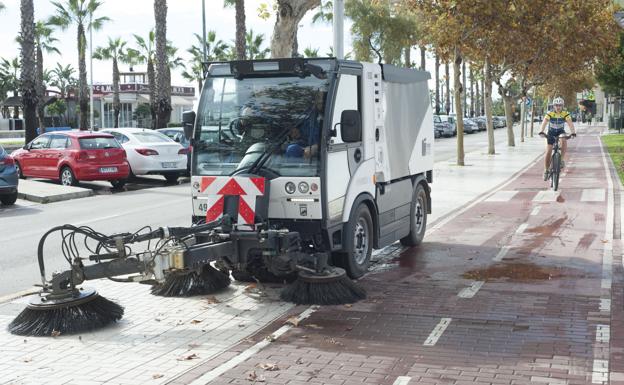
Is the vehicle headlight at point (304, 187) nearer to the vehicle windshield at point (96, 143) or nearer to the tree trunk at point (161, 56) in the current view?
the vehicle windshield at point (96, 143)

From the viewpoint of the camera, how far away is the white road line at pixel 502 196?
1752cm

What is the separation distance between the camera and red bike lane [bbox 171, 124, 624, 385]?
238 inches

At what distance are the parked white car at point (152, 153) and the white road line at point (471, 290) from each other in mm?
14294

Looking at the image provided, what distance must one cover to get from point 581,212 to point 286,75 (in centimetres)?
845

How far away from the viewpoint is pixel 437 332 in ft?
23.4

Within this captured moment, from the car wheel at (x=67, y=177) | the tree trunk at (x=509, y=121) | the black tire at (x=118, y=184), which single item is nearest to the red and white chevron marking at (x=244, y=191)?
the car wheel at (x=67, y=177)

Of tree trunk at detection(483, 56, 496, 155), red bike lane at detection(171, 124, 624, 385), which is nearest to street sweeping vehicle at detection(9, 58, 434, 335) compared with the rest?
red bike lane at detection(171, 124, 624, 385)

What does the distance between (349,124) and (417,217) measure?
11.8 ft

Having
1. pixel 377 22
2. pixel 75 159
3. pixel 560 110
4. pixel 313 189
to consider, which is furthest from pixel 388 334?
pixel 377 22

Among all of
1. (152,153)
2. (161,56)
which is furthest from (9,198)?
(161,56)

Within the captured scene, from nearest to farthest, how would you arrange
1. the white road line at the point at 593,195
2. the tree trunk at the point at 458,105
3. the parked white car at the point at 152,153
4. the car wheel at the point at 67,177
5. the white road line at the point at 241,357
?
the white road line at the point at 241,357, the white road line at the point at 593,195, the car wheel at the point at 67,177, the parked white car at the point at 152,153, the tree trunk at the point at 458,105

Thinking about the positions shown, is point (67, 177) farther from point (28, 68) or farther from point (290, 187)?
point (290, 187)

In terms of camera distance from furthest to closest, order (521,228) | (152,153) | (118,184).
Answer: (152,153) → (118,184) → (521,228)

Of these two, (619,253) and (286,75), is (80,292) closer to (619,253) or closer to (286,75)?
(286,75)
